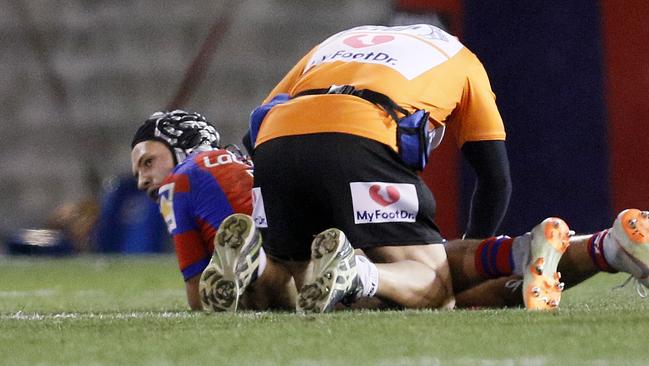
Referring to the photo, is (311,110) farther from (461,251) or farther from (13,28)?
(13,28)

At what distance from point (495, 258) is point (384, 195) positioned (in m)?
0.45

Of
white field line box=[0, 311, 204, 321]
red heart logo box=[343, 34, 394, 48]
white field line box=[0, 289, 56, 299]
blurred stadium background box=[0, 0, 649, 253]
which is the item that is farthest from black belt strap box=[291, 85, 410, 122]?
blurred stadium background box=[0, 0, 649, 253]

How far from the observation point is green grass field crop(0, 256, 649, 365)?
3.18 meters

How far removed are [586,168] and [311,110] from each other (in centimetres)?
425

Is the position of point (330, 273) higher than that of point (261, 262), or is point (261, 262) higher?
point (330, 273)

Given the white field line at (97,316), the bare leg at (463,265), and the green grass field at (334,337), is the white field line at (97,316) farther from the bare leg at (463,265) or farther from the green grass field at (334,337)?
the bare leg at (463,265)

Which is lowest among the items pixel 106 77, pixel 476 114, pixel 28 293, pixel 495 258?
pixel 106 77

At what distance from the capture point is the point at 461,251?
4.56 meters

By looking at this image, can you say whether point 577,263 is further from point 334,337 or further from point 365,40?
point 334,337

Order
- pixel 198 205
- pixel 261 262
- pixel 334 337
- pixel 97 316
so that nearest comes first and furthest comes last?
1. pixel 334 337
2. pixel 261 262
3. pixel 97 316
4. pixel 198 205

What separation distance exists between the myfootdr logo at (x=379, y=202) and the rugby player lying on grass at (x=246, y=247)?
170 mm

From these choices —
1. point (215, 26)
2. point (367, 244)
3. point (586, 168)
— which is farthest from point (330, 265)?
point (215, 26)

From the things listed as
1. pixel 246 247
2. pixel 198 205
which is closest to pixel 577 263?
pixel 246 247

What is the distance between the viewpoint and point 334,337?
3510mm
